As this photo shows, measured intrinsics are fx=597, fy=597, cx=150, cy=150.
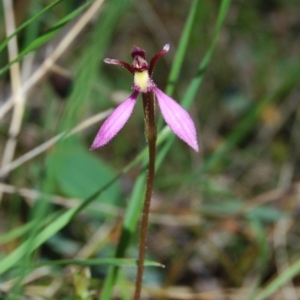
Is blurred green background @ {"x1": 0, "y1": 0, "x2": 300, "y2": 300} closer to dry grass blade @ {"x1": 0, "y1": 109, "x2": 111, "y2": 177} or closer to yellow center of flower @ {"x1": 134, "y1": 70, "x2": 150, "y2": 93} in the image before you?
dry grass blade @ {"x1": 0, "y1": 109, "x2": 111, "y2": 177}

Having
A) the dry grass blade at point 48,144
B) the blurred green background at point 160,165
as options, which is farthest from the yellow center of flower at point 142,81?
the dry grass blade at point 48,144

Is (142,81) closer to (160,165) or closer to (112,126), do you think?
(112,126)

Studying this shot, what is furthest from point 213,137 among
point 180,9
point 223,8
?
point 223,8

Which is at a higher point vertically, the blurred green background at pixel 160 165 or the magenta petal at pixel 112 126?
the blurred green background at pixel 160 165

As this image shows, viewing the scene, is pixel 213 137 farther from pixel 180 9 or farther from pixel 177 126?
pixel 177 126

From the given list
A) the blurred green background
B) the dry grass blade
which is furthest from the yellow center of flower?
the dry grass blade

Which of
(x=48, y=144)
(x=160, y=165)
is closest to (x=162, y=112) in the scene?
(x=48, y=144)

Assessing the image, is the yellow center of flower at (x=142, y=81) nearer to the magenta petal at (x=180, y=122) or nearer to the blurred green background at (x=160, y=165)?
the magenta petal at (x=180, y=122)
